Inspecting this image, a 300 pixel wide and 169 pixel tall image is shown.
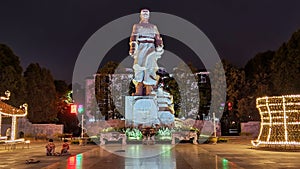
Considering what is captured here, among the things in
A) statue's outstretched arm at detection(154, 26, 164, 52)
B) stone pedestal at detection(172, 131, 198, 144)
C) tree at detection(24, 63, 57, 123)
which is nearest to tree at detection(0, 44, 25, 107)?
tree at detection(24, 63, 57, 123)

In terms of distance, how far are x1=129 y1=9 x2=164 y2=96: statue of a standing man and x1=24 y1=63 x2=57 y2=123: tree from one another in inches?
573

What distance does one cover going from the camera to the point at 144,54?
29.7 metres

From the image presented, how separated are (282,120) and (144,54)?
49.2 feet

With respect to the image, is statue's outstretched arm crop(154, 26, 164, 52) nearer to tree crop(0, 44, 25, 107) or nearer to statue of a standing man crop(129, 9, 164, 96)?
statue of a standing man crop(129, 9, 164, 96)

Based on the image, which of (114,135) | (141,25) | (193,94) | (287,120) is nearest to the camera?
(287,120)

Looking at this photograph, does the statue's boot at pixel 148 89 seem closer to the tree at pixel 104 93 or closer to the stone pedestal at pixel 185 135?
the stone pedestal at pixel 185 135

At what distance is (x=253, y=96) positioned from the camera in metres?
38.2

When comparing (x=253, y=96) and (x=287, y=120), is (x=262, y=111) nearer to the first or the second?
(x=287, y=120)

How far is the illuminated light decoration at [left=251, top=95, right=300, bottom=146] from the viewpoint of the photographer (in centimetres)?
1755

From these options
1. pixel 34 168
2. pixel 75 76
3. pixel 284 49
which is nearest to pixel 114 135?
pixel 34 168

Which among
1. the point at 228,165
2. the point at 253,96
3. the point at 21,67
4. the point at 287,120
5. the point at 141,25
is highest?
the point at 141,25

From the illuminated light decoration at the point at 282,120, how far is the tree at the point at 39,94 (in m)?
27.7

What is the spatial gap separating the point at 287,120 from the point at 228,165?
Answer: 24.2 feet

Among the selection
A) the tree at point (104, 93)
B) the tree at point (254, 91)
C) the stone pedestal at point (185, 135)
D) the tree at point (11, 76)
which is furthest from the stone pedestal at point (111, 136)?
the tree at point (104, 93)
